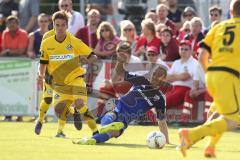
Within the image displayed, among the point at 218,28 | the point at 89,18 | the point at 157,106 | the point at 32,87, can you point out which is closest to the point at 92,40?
the point at 89,18

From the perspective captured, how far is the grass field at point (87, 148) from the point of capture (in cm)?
1250

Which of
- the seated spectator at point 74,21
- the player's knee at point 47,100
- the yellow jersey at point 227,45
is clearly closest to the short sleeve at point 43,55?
the player's knee at point 47,100

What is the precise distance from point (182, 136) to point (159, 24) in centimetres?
978

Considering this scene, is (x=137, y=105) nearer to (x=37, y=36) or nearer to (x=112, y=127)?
(x=112, y=127)

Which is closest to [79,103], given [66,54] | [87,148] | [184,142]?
[66,54]

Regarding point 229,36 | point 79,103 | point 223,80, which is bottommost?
point 79,103

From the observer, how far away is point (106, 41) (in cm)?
2047

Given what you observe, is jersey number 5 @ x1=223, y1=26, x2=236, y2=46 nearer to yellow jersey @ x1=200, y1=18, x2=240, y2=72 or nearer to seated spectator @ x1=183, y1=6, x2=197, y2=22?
yellow jersey @ x1=200, y1=18, x2=240, y2=72

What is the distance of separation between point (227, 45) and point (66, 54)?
5.22m

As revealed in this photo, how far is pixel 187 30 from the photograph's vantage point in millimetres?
20719

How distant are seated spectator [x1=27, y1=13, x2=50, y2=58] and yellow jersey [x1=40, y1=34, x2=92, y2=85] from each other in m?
5.05

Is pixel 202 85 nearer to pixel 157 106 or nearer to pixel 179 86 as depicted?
pixel 179 86

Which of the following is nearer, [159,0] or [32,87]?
[32,87]

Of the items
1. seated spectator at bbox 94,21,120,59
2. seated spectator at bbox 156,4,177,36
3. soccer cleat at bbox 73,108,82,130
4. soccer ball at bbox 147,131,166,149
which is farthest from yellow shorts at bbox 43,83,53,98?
seated spectator at bbox 156,4,177,36
